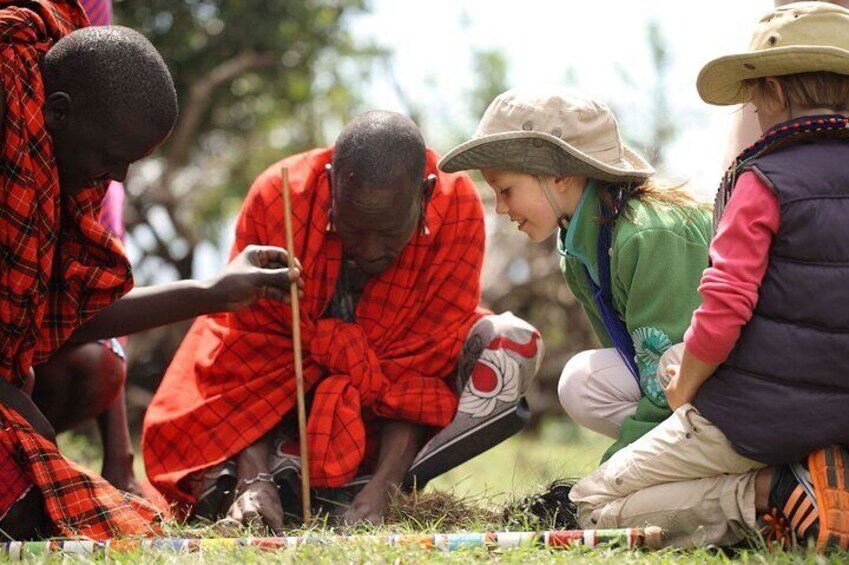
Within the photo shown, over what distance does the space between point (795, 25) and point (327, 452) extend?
2131mm

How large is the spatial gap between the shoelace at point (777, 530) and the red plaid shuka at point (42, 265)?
1.87 metres

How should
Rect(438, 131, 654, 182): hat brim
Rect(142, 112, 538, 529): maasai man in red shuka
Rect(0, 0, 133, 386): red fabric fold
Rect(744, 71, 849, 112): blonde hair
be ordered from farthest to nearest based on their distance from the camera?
Rect(142, 112, 538, 529): maasai man in red shuka, Rect(438, 131, 654, 182): hat brim, Rect(0, 0, 133, 386): red fabric fold, Rect(744, 71, 849, 112): blonde hair

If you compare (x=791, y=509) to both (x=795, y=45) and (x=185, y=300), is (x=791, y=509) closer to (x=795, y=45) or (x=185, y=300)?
(x=795, y=45)

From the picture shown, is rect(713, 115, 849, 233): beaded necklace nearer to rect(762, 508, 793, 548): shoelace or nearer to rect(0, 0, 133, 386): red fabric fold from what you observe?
rect(762, 508, 793, 548): shoelace

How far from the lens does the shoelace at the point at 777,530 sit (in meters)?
3.44

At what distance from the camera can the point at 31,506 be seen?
3.97 metres

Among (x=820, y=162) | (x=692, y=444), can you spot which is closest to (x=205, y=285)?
(x=692, y=444)

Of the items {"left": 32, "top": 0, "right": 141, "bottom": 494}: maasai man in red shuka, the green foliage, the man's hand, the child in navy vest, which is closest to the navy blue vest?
the child in navy vest

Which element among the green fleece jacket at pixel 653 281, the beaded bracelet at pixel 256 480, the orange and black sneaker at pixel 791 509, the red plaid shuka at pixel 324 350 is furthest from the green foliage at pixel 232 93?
the orange and black sneaker at pixel 791 509

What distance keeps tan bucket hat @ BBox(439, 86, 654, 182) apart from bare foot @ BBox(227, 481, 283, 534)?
132 cm

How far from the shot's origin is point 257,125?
12656 millimetres

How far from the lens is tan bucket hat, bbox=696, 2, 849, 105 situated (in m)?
3.47

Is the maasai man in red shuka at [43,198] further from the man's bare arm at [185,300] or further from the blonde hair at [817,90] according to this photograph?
the blonde hair at [817,90]

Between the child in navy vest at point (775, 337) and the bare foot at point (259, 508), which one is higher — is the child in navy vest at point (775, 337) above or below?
above
